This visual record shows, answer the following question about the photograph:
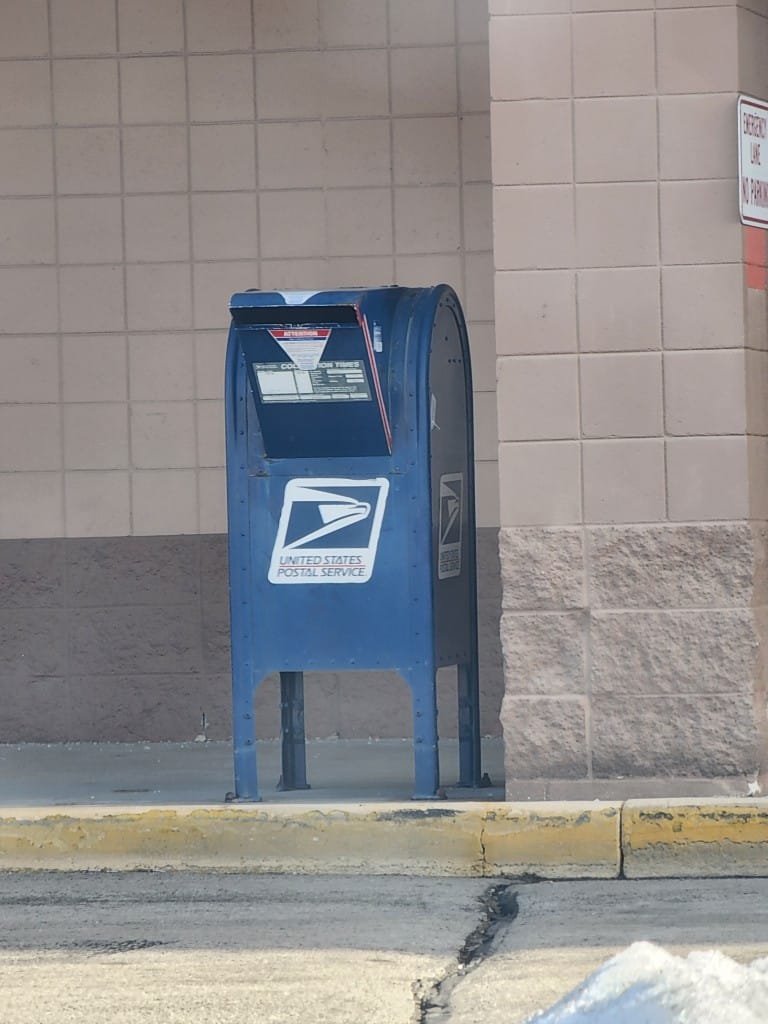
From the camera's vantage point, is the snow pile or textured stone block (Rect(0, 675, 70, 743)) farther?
textured stone block (Rect(0, 675, 70, 743))

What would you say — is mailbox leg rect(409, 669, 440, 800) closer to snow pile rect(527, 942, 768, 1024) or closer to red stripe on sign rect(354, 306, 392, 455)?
red stripe on sign rect(354, 306, 392, 455)

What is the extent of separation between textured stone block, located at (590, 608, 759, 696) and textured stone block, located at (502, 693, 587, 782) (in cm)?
15

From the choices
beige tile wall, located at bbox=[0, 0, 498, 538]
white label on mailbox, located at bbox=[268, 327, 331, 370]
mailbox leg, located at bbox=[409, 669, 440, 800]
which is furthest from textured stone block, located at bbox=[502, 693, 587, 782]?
beige tile wall, located at bbox=[0, 0, 498, 538]

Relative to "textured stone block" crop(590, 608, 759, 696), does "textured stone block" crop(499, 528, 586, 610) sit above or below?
above

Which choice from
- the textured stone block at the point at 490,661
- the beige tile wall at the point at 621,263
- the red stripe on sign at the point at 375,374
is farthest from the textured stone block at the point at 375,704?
the red stripe on sign at the point at 375,374

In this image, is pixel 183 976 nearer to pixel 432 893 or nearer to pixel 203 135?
pixel 432 893

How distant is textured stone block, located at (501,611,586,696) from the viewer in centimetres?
662

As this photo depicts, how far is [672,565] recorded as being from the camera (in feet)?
21.7

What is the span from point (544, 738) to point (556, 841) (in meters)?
0.53

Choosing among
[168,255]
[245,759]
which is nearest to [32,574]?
[168,255]

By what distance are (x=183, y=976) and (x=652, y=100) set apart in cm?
357

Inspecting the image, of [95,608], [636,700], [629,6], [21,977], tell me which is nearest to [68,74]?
[95,608]

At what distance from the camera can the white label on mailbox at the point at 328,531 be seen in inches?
259

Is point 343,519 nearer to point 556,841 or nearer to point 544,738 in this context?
point 544,738
